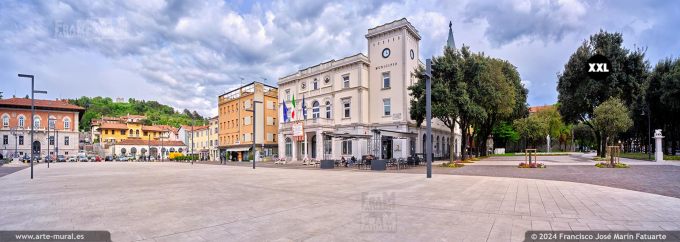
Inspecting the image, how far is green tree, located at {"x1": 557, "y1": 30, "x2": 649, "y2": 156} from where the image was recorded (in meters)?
32.6

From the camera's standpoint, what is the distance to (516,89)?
42188mm

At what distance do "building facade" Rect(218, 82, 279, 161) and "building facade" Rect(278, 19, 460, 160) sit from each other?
11097 millimetres

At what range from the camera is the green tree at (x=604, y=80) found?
107ft

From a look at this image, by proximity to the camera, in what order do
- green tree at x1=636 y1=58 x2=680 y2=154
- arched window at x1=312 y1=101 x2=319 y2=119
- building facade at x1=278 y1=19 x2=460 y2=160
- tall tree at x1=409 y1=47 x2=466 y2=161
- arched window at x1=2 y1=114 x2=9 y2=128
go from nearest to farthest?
tall tree at x1=409 y1=47 x2=466 y2=161 < green tree at x1=636 y1=58 x2=680 y2=154 < building facade at x1=278 y1=19 x2=460 y2=160 < arched window at x1=312 y1=101 x2=319 y2=119 < arched window at x1=2 y1=114 x2=9 y2=128

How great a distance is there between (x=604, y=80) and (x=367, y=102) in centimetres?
2347

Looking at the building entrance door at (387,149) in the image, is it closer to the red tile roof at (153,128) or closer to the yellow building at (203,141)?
the yellow building at (203,141)

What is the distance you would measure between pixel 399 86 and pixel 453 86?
937 centimetres

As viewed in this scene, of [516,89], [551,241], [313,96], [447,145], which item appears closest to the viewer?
[551,241]

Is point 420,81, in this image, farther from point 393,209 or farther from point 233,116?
point 233,116

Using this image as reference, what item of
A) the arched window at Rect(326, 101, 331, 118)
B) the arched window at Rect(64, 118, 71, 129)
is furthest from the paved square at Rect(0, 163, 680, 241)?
the arched window at Rect(64, 118, 71, 129)

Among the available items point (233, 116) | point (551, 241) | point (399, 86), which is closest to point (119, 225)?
point (551, 241)

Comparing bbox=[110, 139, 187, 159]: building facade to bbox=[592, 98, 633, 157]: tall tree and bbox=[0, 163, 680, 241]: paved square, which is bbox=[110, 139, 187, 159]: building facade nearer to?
bbox=[0, 163, 680, 241]: paved square

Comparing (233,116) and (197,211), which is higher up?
(233,116)

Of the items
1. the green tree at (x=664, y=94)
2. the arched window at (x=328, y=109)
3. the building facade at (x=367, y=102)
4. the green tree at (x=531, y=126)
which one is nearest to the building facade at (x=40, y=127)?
the building facade at (x=367, y=102)
